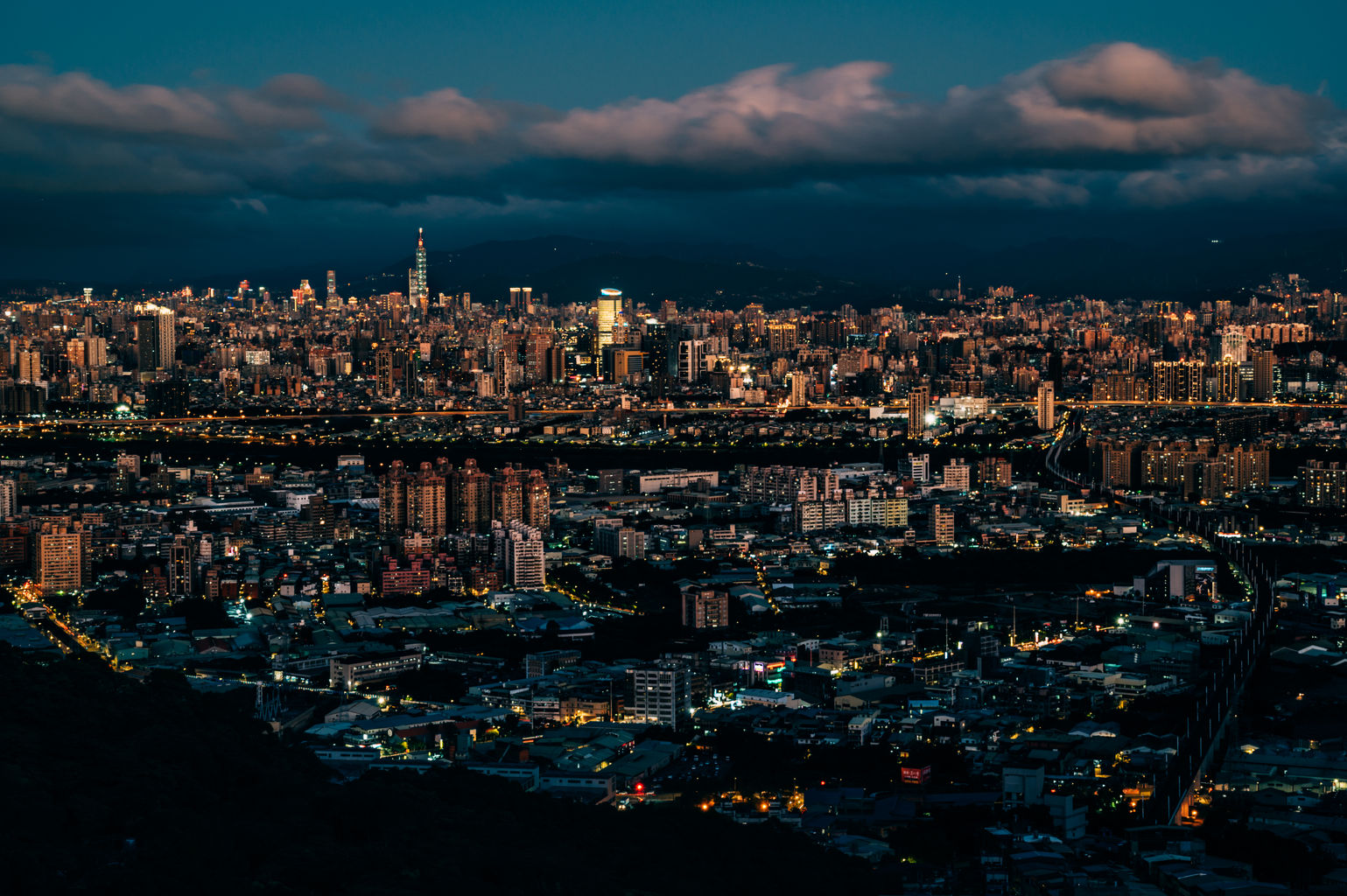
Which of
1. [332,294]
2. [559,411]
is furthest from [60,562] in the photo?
[332,294]

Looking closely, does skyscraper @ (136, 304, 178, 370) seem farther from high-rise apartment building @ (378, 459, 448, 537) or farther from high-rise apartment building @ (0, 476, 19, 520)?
high-rise apartment building @ (378, 459, 448, 537)

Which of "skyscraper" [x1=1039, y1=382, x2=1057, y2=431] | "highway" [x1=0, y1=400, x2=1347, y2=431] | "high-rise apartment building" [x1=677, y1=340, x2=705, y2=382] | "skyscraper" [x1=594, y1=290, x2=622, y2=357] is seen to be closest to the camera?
"skyscraper" [x1=1039, y1=382, x2=1057, y2=431]

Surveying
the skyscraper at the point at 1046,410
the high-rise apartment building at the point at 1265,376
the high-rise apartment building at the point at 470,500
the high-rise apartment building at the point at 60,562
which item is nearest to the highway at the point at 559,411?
the high-rise apartment building at the point at 1265,376

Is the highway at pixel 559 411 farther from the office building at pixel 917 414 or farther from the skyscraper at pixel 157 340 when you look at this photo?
the skyscraper at pixel 157 340

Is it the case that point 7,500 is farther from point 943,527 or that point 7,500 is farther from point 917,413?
point 917,413

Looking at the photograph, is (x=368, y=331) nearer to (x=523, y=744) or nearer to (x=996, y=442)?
(x=996, y=442)

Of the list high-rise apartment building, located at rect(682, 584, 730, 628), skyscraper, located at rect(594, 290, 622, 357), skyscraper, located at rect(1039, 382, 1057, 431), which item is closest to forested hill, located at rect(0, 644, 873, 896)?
high-rise apartment building, located at rect(682, 584, 730, 628)
